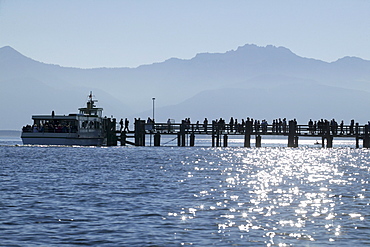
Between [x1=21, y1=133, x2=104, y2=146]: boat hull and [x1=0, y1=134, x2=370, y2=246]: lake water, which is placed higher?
[x1=21, y1=133, x2=104, y2=146]: boat hull

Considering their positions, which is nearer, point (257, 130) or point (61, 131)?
point (61, 131)

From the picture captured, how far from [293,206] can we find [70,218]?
24.1 ft

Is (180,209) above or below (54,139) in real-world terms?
below

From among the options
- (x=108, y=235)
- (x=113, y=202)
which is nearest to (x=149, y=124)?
(x=113, y=202)

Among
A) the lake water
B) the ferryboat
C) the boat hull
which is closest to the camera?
the lake water

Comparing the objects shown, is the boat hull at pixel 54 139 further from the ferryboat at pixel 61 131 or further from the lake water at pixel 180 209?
the lake water at pixel 180 209

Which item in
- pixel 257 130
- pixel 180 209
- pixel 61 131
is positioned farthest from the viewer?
pixel 257 130

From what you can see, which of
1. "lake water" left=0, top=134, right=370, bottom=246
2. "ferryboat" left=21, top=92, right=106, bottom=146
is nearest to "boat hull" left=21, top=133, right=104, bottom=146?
"ferryboat" left=21, top=92, right=106, bottom=146

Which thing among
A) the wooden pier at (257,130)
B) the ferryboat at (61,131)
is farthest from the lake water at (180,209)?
the wooden pier at (257,130)

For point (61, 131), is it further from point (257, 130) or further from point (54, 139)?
point (257, 130)

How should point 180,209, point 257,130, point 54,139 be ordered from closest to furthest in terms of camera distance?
point 180,209 < point 54,139 < point 257,130

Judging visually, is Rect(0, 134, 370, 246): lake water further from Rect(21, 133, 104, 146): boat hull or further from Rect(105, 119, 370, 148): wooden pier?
Rect(105, 119, 370, 148): wooden pier

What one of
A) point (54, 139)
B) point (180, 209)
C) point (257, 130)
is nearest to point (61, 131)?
point (54, 139)

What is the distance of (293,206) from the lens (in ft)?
74.1
